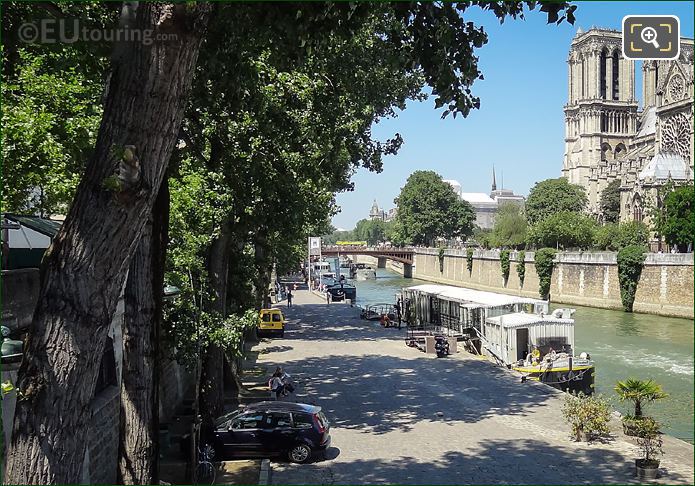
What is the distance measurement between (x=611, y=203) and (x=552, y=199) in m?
9.36

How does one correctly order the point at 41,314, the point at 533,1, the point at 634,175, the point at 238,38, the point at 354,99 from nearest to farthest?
the point at 41,314 → the point at 533,1 → the point at 238,38 → the point at 354,99 → the point at 634,175

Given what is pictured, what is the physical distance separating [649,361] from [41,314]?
3172 cm

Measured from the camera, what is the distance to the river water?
22359 mm

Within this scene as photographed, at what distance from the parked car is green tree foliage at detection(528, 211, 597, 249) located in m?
66.6

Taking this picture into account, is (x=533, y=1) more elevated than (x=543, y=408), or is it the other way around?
(x=533, y=1)

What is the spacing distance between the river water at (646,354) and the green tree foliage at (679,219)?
11396 mm

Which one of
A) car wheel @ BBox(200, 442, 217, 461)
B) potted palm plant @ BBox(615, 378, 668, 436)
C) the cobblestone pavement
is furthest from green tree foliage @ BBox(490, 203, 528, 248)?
car wheel @ BBox(200, 442, 217, 461)

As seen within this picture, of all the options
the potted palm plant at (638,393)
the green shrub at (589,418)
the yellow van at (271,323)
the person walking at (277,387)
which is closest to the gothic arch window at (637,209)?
the yellow van at (271,323)

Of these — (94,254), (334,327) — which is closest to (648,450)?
(94,254)

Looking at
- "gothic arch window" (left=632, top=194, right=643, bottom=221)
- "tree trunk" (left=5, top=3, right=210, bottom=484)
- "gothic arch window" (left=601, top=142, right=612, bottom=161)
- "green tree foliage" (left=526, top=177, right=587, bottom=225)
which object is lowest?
"tree trunk" (left=5, top=3, right=210, bottom=484)

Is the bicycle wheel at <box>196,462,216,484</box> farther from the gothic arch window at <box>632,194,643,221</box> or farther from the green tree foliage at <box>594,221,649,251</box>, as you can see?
the gothic arch window at <box>632,194,643,221</box>

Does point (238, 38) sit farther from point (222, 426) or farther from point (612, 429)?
point (612, 429)

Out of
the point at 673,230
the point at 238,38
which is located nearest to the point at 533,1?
the point at 238,38

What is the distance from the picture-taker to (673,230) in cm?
→ 6228
